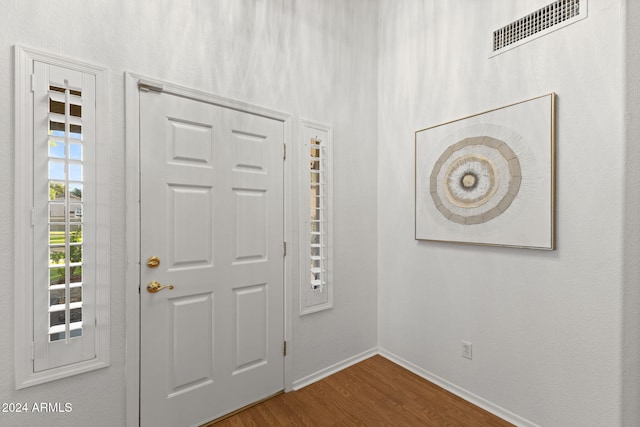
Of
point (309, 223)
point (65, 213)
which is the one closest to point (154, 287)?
point (65, 213)

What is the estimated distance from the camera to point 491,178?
6.35 ft

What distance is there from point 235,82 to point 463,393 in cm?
264

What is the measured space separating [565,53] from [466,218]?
1.07 meters

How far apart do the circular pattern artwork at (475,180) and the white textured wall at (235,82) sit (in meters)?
0.68

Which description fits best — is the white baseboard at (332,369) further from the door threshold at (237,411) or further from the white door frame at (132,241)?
the white door frame at (132,241)

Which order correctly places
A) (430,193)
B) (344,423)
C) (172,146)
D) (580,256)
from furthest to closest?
1. (430,193)
2. (344,423)
3. (172,146)
4. (580,256)

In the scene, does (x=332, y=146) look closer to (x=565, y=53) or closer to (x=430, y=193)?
(x=430, y=193)

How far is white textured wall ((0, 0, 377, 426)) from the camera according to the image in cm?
132

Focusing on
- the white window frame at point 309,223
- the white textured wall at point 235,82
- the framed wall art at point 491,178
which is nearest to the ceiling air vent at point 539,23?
the framed wall art at point 491,178

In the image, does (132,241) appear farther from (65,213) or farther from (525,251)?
(525,251)

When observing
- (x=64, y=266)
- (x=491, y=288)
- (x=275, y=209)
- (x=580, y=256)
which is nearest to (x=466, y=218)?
(x=491, y=288)

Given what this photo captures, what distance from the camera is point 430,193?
7.55 ft

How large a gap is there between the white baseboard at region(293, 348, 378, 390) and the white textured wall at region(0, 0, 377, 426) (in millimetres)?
42

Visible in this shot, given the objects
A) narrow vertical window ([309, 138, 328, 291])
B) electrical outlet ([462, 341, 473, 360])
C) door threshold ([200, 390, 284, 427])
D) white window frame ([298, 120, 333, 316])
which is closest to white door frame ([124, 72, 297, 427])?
door threshold ([200, 390, 284, 427])
